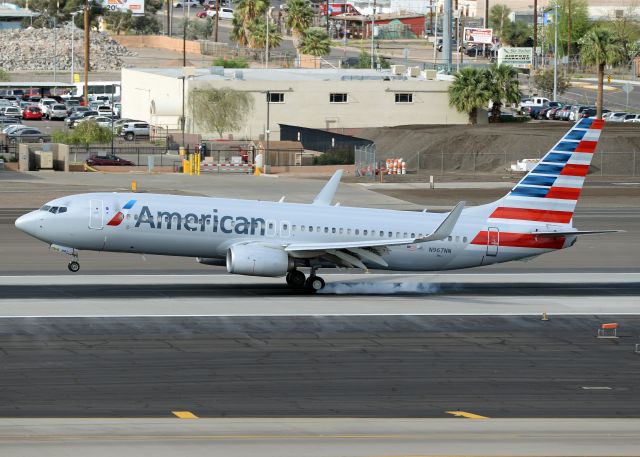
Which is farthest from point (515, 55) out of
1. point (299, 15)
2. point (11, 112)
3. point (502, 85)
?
point (11, 112)

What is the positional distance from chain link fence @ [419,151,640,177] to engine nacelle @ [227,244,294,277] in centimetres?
5973

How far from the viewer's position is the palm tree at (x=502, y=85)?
407 ft

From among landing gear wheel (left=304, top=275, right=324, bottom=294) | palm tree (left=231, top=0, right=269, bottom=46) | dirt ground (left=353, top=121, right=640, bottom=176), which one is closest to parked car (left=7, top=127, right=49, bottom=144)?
dirt ground (left=353, top=121, right=640, bottom=176)

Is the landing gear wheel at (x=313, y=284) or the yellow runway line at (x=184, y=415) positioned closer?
the yellow runway line at (x=184, y=415)

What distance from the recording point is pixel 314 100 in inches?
4783

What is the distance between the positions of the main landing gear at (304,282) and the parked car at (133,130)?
80.6 metres

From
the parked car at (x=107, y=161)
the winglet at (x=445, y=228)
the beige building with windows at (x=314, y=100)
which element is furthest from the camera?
the beige building with windows at (x=314, y=100)

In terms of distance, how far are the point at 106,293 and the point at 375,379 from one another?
16.2 metres

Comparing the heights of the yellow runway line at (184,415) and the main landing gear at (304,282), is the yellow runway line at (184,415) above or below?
below

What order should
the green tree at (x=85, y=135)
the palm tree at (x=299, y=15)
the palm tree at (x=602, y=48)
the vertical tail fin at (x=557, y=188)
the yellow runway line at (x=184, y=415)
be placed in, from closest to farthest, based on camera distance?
the yellow runway line at (x=184, y=415)
the vertical tail fin at (x=557, y=188)
the green tree at (x=85, y=135)
the palm tree at (x=602, y=48)
the palm tree at (x=299, y=15)

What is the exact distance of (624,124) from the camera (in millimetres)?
117562

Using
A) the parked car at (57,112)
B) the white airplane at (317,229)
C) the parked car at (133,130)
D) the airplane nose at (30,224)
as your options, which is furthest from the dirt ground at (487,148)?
the airplane nose at (30,224)

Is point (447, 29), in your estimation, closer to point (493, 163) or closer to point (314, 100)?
point (314, 100)

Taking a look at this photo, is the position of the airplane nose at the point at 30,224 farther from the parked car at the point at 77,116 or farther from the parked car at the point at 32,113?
the parked car at the point at 32,113
